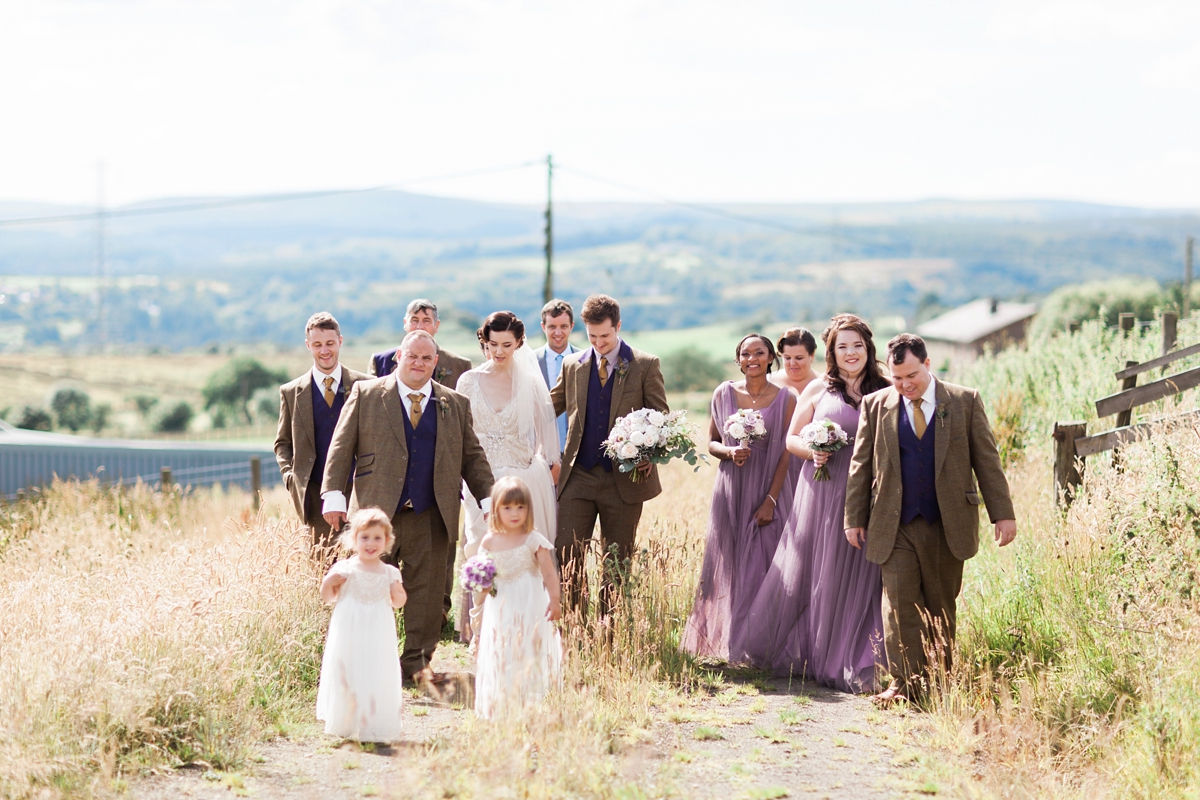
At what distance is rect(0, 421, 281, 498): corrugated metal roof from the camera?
86.7 ft

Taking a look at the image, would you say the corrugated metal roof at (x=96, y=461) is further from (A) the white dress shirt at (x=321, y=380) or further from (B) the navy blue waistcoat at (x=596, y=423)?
(B) the navy blue waistcoat at (x=596, y=423)

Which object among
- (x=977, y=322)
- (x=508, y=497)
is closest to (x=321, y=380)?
(x=508, y=497)

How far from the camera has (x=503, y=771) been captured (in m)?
4.95

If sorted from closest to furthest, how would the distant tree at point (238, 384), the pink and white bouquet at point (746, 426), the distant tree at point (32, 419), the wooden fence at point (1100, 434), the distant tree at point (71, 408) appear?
the pink and white bouquet at point (746, 426), the wooden fence at point (1100, 434), the distant tree at point (32, 419), the distant tree at point (71, 408), the distant tree at point (238, 384)

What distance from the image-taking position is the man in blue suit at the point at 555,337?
8.14 meters

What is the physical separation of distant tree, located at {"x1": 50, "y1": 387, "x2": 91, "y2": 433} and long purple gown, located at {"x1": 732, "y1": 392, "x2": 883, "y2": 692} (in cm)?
9095

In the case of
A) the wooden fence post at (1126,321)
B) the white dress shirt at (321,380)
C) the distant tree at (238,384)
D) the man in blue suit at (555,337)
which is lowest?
the distant tree at (238,384)

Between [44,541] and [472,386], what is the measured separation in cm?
460

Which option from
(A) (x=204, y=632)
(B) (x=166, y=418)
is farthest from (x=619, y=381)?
(B) (x=166, y=418)

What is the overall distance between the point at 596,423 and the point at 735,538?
1.24 m

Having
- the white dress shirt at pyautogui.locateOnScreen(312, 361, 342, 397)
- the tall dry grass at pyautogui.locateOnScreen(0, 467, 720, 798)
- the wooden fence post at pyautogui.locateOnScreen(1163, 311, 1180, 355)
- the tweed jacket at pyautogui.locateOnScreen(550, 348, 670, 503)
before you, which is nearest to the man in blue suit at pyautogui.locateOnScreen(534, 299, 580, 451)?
the tweed jacket at pyautogui.locateOnScreen(550, 348, 670, 503)

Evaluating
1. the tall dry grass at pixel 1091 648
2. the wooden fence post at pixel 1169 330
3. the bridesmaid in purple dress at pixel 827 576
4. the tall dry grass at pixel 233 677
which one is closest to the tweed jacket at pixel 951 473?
the bridesmaid in purple dress at pixel 827 576

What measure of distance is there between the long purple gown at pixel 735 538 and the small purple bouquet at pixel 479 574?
2259mm

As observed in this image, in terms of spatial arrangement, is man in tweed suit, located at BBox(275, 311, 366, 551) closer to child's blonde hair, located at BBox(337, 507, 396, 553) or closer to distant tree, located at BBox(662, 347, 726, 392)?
child's blonde hair, located at BBox(337, 507, 396, 553)
